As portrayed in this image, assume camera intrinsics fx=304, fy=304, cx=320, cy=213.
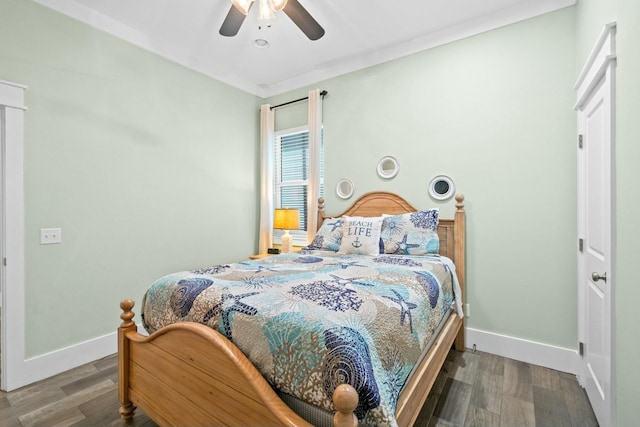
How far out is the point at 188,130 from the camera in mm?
3309

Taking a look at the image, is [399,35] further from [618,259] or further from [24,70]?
[24,70]

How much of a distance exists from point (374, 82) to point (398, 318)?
2.74m

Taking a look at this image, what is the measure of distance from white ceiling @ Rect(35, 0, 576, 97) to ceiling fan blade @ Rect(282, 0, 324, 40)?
1.33 ft

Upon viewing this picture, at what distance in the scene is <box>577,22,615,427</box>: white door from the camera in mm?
1521

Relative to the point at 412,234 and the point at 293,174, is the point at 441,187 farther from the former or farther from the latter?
the point at 293,174

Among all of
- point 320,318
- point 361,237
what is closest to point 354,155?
point 361,237

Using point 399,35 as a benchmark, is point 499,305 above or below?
below

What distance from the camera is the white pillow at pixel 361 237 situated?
2.66 metres

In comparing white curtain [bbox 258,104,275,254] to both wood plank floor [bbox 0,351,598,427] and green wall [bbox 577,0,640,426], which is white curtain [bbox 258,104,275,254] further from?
green wall [bbox 577,0,640,426]

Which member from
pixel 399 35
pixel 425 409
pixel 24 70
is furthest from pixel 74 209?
pixel 399 35

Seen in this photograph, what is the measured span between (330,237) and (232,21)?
1924 mm

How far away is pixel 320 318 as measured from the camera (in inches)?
44.3

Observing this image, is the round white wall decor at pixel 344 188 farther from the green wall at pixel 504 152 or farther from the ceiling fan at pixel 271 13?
the ceiling fan at pixel 271 13

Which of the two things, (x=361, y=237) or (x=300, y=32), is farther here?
(x=300, y=32)
